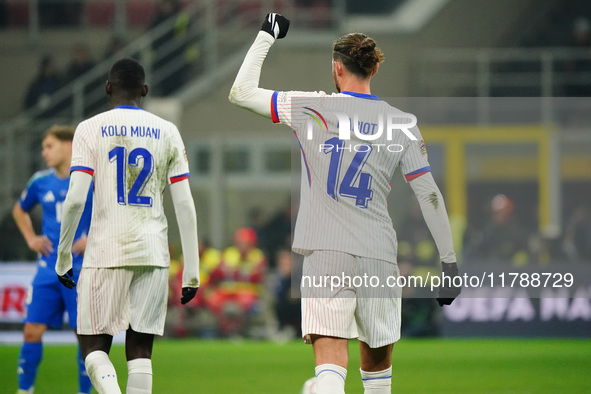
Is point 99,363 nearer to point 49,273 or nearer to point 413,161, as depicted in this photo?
point 413,161

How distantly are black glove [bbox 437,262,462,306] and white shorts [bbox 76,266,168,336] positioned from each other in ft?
5.03

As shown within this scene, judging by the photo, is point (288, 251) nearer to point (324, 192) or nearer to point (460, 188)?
point (460, 188)

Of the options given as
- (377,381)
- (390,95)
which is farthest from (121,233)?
(390,95)

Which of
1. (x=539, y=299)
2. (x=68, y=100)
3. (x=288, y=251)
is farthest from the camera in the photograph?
(x=68, y=100)

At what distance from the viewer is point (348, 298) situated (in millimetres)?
4895

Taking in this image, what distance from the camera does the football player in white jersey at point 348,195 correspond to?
4910 millimetres

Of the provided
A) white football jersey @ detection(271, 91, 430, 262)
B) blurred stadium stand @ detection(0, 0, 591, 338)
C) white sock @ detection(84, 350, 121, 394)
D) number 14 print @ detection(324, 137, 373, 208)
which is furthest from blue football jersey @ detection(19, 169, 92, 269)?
blurred stadium stand @ detection(0, 0, 591, 338)

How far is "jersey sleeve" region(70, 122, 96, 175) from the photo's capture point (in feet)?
17.8

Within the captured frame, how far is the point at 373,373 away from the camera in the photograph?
16.8 ft

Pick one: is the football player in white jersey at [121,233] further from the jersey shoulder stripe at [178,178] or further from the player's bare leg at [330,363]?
the player's bare leg at [330,363]

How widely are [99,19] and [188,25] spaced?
11.7 ft

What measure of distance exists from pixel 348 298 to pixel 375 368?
458 millimetres

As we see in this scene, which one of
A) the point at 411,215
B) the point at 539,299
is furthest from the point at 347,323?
the point at 411,215

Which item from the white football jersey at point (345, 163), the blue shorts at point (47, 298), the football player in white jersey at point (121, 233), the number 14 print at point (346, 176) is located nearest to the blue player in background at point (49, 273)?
the blue shorts at point (47, 298)
